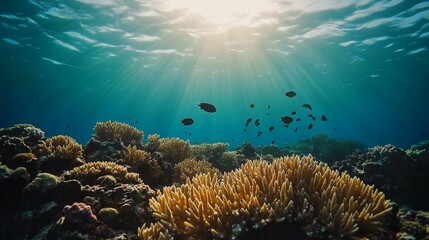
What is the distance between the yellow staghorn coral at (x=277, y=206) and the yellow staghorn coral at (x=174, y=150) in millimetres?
4848

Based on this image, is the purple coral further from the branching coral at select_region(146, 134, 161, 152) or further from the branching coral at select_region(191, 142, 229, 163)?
the branching coral at select_region(191, 142, 229, 163)

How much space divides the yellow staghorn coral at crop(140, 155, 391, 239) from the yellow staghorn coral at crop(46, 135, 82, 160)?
361 cm

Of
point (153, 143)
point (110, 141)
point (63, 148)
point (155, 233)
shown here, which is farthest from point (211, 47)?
point (155, 233)

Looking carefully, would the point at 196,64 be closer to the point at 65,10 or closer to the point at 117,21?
the point at 117,21

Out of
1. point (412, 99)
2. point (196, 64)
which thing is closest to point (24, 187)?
point (196, 64)

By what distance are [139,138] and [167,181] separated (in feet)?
9.34

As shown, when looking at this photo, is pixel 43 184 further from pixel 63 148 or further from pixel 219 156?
pixel 219 156

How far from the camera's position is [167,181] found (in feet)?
24.5

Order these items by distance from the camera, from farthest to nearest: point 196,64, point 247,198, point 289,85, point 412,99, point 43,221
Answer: point 412,99 < point 289,85 < point 196,64 < point 43,221 < point 247,198

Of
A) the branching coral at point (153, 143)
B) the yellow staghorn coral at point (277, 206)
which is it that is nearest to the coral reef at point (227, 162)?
the branching coral at point (153, 143)

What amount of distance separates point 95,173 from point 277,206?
12.9 ft

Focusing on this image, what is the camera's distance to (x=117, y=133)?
916 cm

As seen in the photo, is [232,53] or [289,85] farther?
[289,85]

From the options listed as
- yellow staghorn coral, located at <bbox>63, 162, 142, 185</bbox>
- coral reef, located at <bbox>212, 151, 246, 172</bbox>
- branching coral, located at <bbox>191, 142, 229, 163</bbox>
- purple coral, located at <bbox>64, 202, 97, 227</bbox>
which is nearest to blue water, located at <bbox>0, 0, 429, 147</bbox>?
branching coral, located at <bbox>191, 142, 229, 163</bbox>
